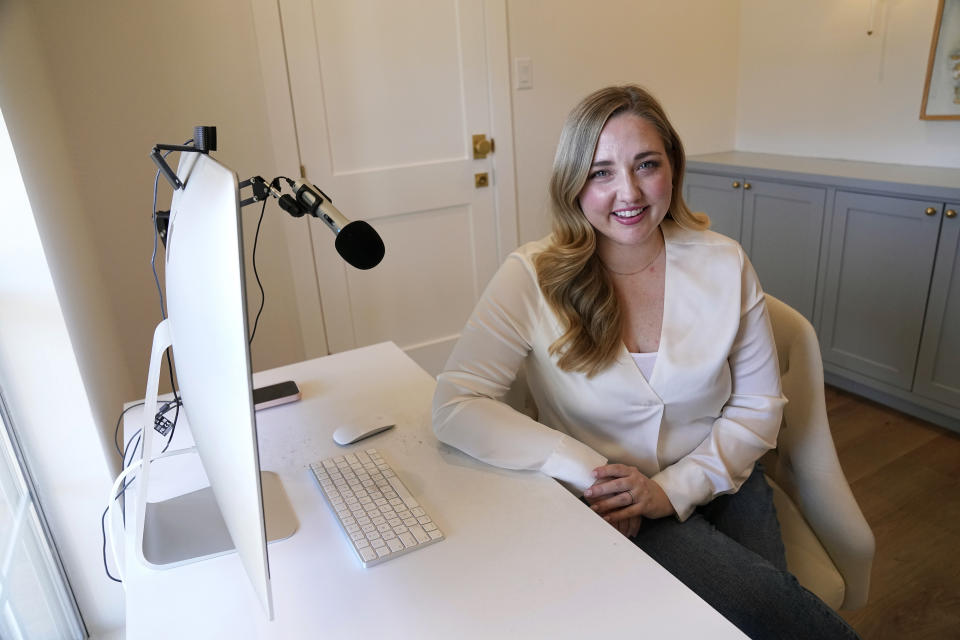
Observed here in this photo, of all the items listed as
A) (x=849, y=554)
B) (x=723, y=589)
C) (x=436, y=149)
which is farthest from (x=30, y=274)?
(x=436, y=149)

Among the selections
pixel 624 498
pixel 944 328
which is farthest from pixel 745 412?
pixel 944 328

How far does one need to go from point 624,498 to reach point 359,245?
62 cm

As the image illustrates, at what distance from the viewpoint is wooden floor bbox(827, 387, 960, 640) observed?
1682mm

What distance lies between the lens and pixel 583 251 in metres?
1.29

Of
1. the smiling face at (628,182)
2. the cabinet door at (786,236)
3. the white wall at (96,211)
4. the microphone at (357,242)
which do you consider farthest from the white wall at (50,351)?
the cabinet door at (786,236)

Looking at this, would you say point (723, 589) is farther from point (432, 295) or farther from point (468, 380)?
point (432, 295)

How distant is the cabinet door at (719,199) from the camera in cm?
299

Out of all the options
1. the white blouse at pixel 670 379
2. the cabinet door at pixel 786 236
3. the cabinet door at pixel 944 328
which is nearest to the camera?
the white blouse at pixel 670 379

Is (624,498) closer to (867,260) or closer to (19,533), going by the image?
(19,533)

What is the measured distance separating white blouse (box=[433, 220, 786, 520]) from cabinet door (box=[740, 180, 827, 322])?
1626 mm

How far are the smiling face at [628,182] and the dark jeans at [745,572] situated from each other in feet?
1.76

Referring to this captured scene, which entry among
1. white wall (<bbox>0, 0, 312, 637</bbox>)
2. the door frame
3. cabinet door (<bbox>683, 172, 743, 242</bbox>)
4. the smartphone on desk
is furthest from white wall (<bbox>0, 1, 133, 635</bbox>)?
cabinet door (<bbox>683, 172, 743, 242</bbox>)

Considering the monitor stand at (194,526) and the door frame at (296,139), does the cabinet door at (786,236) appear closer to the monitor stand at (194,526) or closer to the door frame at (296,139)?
the door frame at (296,139)

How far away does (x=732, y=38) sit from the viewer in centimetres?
335
